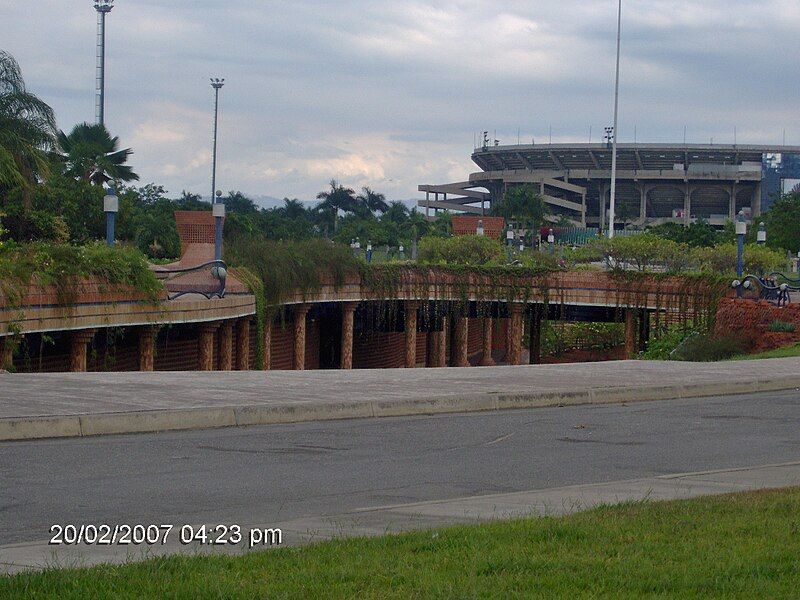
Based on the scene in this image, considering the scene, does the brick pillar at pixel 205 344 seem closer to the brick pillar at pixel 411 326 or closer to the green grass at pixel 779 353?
the green grass at pixel 779 353

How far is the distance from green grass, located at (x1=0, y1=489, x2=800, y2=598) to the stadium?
12667 cm

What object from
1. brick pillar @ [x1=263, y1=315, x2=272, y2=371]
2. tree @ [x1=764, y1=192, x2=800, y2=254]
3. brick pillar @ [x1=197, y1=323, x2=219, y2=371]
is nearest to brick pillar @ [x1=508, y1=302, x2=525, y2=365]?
brick pillar @ [x1=263, y1=315, x2=272, y2=371]

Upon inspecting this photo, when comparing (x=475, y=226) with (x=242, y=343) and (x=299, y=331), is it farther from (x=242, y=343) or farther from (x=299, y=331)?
(x=242, y=343)

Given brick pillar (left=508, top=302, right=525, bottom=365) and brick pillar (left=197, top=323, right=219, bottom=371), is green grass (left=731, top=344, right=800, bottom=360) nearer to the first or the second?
brick pillar (left=197, top=323, right=219, bottom=371)

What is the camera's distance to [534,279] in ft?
133

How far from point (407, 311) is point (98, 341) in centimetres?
1886

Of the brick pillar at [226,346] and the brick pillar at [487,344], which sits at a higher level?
the brick pillar at [226,346]

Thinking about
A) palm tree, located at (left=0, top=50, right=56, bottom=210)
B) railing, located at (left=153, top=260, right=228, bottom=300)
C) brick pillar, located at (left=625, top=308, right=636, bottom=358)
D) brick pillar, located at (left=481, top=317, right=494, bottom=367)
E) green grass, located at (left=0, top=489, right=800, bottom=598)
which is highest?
palm tree, located at (left=0, top=50, right=56, bottom=210)

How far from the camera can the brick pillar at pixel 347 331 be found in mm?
36812

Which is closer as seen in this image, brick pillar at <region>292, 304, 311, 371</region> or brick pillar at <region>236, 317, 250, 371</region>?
brick pillar at <region>236, 317, 250, 371</region>

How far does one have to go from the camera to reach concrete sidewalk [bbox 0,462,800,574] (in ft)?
20.5

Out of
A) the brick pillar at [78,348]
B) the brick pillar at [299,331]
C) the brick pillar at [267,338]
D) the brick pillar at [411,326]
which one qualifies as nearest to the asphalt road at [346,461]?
the brick pillar at [78,348]

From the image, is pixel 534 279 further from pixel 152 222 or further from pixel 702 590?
pixel 702 590

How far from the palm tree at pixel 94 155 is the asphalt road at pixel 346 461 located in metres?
37.4
